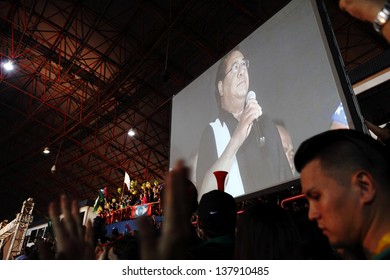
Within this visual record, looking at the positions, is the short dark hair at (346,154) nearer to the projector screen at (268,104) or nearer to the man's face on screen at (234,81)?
the projector screen at (268,104)

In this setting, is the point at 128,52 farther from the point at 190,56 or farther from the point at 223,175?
the point at 223,175

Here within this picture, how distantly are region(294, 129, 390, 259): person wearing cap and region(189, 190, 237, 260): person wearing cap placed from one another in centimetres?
52

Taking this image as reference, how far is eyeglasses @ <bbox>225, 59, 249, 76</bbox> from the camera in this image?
11.7ft

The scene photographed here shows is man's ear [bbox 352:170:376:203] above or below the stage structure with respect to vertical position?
below

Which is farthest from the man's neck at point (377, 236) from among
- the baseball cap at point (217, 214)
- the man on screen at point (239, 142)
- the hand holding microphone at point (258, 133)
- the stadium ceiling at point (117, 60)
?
the stadium ceiling at point (117, 60)

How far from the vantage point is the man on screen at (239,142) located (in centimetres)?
291

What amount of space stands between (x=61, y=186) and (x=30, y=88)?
30.5 feet

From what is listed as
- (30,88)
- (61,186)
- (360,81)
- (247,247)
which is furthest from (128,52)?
(61,186)

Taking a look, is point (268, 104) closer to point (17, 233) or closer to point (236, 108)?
point (236, 108)

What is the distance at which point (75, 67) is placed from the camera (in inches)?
410

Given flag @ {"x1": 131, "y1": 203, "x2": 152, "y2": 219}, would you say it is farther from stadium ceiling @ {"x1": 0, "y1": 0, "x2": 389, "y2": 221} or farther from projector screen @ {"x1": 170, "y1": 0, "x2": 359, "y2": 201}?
projector screen @ {"x1": 170, "y1": 0, "x2": 359, "y2": 201}

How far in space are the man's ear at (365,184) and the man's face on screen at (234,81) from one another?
2.70m

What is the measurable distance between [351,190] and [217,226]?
30.2 inches

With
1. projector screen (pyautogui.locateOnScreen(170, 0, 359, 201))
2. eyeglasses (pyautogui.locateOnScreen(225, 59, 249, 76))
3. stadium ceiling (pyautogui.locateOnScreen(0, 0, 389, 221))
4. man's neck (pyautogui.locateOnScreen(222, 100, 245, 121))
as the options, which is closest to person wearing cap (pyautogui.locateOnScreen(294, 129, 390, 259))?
projector screen (pyautogui.locateOnScreen(170, 0, 359, 201))
